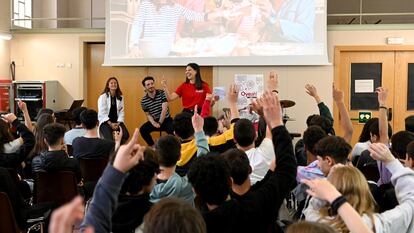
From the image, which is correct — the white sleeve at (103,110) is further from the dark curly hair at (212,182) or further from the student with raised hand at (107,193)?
the student with raised hand at (107,193)

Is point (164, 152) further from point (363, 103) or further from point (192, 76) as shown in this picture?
point (363, 103)

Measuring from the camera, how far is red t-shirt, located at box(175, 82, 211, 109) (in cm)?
735

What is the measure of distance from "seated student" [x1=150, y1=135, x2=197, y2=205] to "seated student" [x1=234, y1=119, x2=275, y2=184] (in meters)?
0.68

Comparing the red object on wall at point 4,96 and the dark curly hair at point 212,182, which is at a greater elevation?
the red object on wall at point 4,96

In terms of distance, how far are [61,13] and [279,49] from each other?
218 inches

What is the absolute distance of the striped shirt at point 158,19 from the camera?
8328 mm

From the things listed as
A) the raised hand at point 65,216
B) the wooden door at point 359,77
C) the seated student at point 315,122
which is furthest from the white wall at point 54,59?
the raised hand at point 65,216

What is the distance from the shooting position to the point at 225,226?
1.93m

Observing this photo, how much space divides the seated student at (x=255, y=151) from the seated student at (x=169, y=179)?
0.68 meters

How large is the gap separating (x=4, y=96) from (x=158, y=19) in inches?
123

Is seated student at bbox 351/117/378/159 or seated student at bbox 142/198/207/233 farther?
seated student at bbox 351/117/378/159

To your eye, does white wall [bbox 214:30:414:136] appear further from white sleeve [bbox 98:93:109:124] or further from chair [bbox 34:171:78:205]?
chair [bbox 34:171:78:205]

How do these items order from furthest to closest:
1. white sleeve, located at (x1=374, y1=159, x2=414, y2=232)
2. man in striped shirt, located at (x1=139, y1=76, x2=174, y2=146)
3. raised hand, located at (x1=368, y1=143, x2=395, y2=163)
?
man in striped shirt, located at (x1=139, y1=76, x2=174, y2=146), raised hand, located at (x1=368, y1=143, x2=395, y2=163), white sleeve, located at (x1=374, y1=159, x2=414, y2=232)

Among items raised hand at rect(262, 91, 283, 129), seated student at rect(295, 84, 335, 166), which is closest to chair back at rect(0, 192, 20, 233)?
raised hand at rect(262, 91, 283, 129)
